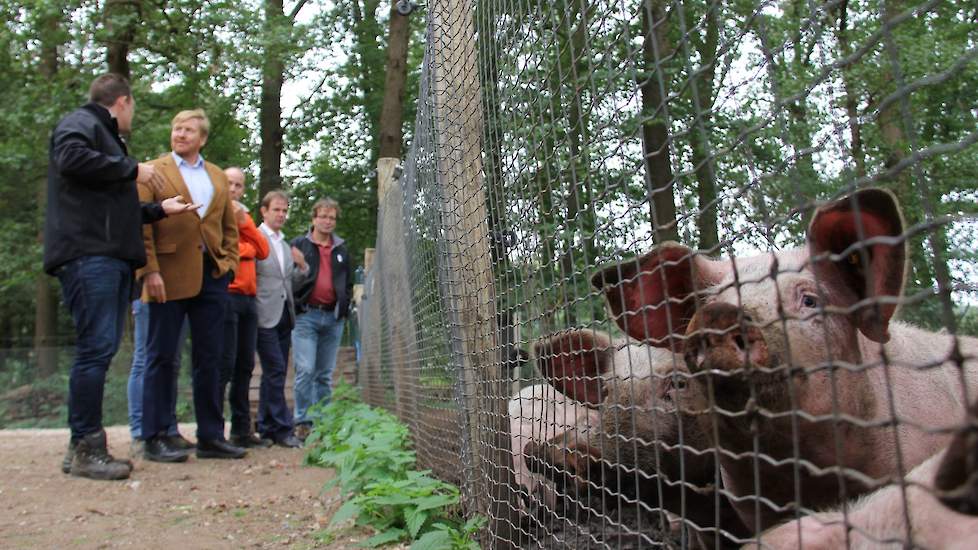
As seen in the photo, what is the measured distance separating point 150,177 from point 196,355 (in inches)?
57.4

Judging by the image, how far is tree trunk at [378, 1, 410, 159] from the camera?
1636cm

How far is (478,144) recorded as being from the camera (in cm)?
357

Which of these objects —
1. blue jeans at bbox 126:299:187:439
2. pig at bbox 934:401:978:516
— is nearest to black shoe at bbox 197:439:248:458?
blue jeans at bbox 126:299:187:439

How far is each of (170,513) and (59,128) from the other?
2.35 m

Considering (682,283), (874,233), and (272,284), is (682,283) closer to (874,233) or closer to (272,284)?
(874,233)

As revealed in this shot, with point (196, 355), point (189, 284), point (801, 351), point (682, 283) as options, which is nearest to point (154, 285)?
point (189, 284)

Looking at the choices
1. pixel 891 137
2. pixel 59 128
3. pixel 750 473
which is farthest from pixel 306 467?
pixel 891 137

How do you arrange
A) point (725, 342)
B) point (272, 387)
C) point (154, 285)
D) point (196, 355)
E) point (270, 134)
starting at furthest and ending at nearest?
point (270, 134) → point (272, 387) → point (196, 355) → point (154, 285) → point (725, 342)

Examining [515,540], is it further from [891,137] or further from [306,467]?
[891,137]

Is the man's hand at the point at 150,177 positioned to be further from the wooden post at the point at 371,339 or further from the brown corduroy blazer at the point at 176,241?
the wooden post at the point at 371,339

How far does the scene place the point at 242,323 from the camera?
7352 mm

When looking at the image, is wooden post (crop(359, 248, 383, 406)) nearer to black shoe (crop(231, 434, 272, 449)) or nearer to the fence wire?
black shoe (crop(231, 434, 272, 449))

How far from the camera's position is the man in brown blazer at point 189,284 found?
20.2ft

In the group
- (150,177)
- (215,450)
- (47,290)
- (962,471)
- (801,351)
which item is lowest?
(215,450)
